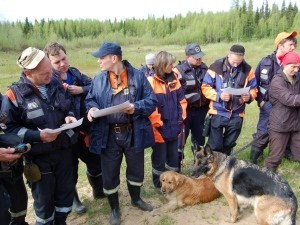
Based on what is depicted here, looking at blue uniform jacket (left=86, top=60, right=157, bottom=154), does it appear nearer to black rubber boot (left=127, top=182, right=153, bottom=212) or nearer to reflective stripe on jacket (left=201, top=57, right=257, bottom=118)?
black rubber boot (left=127, top=182, right=153, bottom=212)

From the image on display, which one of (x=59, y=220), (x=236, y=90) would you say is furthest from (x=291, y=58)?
(x=59, y=220)

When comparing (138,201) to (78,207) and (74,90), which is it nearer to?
(78,207)

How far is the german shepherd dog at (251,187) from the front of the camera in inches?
141

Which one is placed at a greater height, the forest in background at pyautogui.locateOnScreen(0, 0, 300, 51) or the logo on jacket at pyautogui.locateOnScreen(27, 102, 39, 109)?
the logo on jacket at pyautogui.locateOnScreen(27, 102, 39, 109)

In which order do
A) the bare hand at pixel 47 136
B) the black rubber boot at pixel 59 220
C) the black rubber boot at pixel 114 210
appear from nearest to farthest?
the bare hand at pixel 47 136, the black rubber boot at pixel 59 220, the black rubber boot at pixel 114 210

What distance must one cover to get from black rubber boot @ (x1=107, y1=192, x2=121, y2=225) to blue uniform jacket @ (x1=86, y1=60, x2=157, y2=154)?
789 mm

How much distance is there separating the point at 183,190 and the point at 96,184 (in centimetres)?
135

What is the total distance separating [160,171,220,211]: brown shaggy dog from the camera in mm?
4527

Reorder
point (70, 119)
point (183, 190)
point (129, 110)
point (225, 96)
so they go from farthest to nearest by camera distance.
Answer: point (225, 96) < point (183, 190) < point (129, 110) < point (70, 119)

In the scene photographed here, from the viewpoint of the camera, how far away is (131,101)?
12.6 ft

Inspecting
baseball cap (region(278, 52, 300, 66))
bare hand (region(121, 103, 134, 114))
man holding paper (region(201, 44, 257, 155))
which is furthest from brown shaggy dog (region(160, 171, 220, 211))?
baseball cap (region(278, 52, 300, 66))

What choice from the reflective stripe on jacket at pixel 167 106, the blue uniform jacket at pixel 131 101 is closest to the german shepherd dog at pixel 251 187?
the reflective stripe on jacket at pixel 167 106

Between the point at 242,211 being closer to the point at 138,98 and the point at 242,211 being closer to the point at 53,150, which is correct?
the point at 138,98

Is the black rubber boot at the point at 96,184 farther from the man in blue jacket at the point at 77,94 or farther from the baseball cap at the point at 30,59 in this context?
the baseball cap at the point at 30,59
